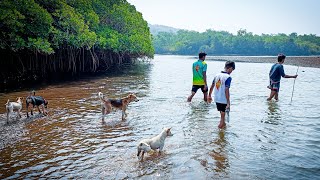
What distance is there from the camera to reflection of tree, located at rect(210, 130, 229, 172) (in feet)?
18.7

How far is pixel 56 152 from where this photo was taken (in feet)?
21.0

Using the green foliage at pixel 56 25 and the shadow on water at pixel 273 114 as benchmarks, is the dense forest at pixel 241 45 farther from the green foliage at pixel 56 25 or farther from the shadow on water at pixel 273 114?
the shadow on water at pixel 273 114

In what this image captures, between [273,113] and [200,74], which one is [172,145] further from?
[273,113]

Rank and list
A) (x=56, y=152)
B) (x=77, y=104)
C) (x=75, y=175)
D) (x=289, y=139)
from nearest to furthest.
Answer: (x=75, y=175)
(x=56, y=152)
(x=289, y=139)
(x=77, y=104)

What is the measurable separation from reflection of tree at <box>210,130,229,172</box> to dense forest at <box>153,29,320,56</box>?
120018 mm

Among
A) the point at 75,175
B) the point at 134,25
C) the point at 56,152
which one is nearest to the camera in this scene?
the point at 75,175

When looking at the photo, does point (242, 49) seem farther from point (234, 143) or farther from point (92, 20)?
point (234, 143)

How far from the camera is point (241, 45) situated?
125500mm

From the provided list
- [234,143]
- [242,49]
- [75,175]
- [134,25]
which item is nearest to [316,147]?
[234,143]

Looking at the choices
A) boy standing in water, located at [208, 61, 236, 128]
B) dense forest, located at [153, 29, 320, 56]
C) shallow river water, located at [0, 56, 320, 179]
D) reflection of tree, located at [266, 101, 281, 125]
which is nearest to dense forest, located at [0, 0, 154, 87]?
shallow river water, located at [0, 56, 320, 179]

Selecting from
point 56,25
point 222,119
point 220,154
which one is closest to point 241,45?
point 56,25

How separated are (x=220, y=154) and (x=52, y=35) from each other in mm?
17050

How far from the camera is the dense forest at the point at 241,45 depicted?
11656cm

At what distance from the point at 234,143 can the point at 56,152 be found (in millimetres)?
4280
